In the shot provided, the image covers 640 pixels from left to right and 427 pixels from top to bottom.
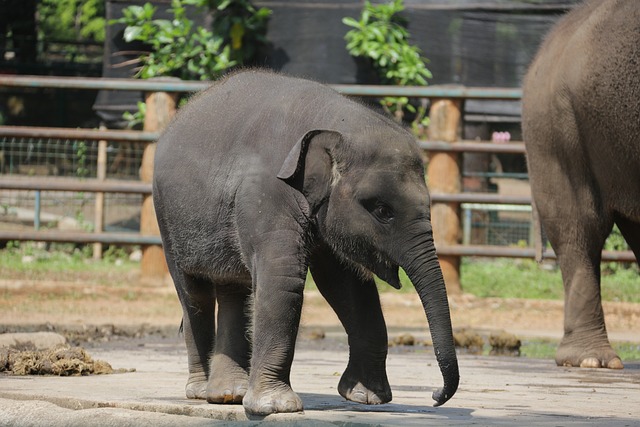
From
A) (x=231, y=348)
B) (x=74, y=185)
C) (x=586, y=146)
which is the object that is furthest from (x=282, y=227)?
(x=74, y=185)

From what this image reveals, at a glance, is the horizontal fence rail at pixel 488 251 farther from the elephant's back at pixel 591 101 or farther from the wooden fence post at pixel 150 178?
the elephant's back at pixel 591 101

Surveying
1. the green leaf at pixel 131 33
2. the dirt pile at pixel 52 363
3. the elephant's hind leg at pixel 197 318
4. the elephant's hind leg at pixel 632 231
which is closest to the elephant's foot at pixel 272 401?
the elephant's hind leg at pixel 197 318

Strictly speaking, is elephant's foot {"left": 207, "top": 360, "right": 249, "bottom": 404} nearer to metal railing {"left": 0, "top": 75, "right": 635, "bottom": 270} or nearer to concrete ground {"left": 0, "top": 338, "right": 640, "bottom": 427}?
concrete ground {"left": 0, "top": 338, "right": 640, "bottom": 427}

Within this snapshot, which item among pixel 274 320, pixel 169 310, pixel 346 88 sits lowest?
pixel 169 310

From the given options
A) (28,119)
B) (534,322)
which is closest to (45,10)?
(28,119)

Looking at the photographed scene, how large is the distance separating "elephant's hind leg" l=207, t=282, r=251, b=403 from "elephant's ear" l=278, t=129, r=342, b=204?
0.76 meters

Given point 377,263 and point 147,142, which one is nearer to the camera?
point 377,263

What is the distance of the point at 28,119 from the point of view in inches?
839

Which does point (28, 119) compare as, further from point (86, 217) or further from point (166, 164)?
point (166, 164)

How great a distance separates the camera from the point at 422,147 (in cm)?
1128

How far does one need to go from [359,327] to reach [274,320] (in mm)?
569

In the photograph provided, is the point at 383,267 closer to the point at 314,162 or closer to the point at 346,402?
the point at 314,162

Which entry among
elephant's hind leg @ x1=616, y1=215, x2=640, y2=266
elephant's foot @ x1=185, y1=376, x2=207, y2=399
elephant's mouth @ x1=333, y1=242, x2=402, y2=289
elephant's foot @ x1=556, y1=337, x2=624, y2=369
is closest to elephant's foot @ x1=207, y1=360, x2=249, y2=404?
elephant's foot @ x1=185, y1=376, x2=207, y2=399

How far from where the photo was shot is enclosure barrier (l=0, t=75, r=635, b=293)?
36.9ft
